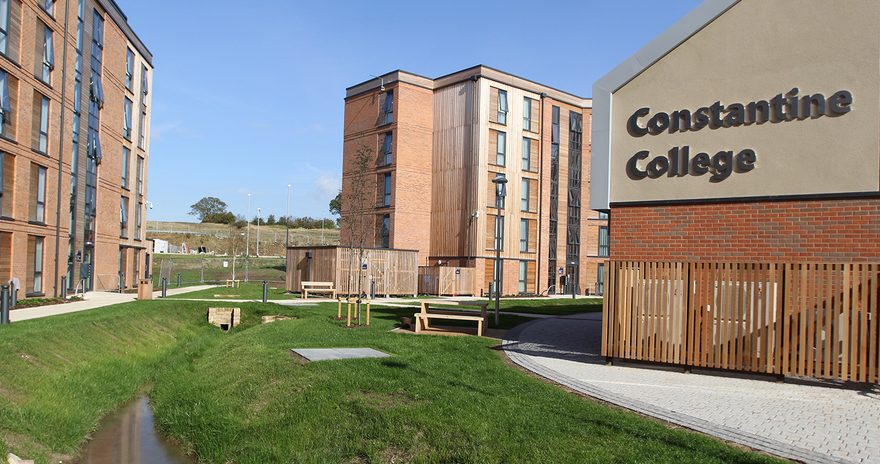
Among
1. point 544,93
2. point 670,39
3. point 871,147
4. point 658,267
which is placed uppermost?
point 544,93

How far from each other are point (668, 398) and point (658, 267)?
128 inches

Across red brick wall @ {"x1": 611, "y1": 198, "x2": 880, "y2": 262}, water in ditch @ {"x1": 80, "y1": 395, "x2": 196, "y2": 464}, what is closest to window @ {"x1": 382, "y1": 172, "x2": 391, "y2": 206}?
red brick wall @ {"x1": 611, "y1": 198, "x2": 880, "y2": 262}

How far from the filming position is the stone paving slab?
40.8ft

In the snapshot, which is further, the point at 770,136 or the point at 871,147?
the point at 770,136

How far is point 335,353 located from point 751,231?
7.92 meters

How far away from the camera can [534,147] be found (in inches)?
1971

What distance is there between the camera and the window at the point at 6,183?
78.9 feet

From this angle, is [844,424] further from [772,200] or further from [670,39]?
[670,39]

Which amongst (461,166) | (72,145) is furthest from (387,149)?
(72,145)

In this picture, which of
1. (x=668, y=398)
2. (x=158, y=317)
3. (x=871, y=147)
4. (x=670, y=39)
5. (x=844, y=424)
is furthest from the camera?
(x=158, y=317)

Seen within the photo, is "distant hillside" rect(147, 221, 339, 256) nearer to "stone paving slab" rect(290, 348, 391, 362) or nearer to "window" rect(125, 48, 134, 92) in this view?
"window" rect(125, 48, 134, 92)

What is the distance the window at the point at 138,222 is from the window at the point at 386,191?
51.6ft

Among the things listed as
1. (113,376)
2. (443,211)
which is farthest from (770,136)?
(443,211)

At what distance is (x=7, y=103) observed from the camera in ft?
78.7
